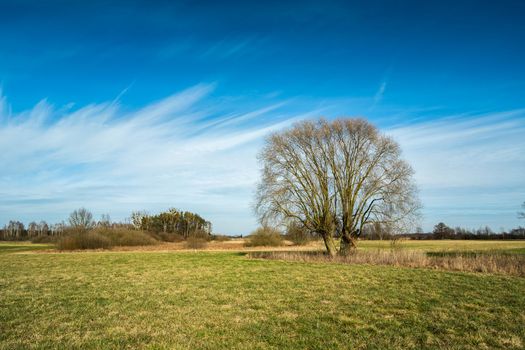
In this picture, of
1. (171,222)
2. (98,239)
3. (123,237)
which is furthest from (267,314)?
(171,222)

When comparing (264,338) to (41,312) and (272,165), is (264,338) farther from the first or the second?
(272,165)

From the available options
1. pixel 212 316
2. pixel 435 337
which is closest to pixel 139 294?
pixel 212 316

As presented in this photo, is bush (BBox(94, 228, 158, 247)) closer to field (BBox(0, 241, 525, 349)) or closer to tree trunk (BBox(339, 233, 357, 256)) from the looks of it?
tree trunk (BBox(339, 233, 357, 256))

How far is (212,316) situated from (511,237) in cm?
11973

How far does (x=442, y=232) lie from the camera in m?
126

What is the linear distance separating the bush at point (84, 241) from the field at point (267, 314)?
43.8 m

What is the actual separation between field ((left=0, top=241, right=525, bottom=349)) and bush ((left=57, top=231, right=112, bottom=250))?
43.8 metres

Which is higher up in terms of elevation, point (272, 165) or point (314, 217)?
point (272, 165)

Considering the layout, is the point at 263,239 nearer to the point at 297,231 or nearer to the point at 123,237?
the point at 123,237

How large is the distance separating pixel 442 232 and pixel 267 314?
432 ft

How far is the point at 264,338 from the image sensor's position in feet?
25.5

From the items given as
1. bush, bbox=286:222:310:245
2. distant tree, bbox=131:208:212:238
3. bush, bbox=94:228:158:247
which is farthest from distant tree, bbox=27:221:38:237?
bush, bbox=286:222:310:245

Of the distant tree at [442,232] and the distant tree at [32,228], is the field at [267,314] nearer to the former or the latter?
the distant tree at [442,232]

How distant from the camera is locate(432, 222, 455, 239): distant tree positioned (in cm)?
11935
